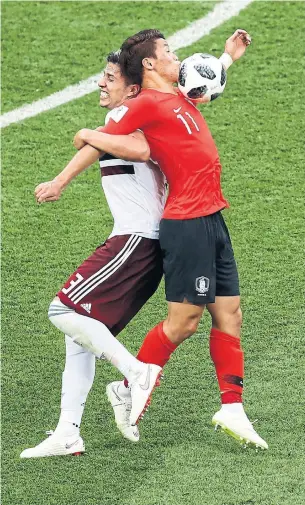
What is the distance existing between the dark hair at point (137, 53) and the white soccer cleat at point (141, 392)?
1481 millimetres

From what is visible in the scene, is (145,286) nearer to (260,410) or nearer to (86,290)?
(86,290)

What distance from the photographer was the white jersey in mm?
6988

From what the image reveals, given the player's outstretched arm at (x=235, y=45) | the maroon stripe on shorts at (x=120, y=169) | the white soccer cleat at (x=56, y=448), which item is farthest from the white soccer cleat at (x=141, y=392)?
the player's outstretched arm at (x=235, y=45)

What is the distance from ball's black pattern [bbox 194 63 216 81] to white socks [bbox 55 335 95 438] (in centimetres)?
149

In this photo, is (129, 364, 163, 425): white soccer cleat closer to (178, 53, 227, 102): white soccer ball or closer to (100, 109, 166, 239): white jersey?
(100, 109, 166, 239): white jersey

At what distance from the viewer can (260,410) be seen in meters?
7.41

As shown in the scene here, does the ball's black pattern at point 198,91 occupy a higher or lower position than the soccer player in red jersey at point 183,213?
higher

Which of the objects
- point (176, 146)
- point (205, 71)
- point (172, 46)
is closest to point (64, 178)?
point (176, 146)

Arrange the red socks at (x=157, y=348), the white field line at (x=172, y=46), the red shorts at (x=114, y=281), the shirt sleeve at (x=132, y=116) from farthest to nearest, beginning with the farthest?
the white field line at (x=172, y=46), the red socks at (x=157, y=348), the red shorts at (x=114, y=281), the shirt sleeve at (x=132, y=116)

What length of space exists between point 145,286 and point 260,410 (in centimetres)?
98

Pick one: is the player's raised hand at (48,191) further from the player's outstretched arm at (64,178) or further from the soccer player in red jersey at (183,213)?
the soccer player in red jersey at (183,213)

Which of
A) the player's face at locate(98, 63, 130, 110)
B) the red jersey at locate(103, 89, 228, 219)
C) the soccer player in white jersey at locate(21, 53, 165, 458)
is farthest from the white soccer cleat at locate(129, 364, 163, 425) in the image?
the player's face at locate(98, 63, 130, 110)

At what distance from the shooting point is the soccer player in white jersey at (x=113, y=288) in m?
6.90

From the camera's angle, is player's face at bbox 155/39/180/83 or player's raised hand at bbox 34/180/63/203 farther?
player's face at bbox 155/39/180/83
